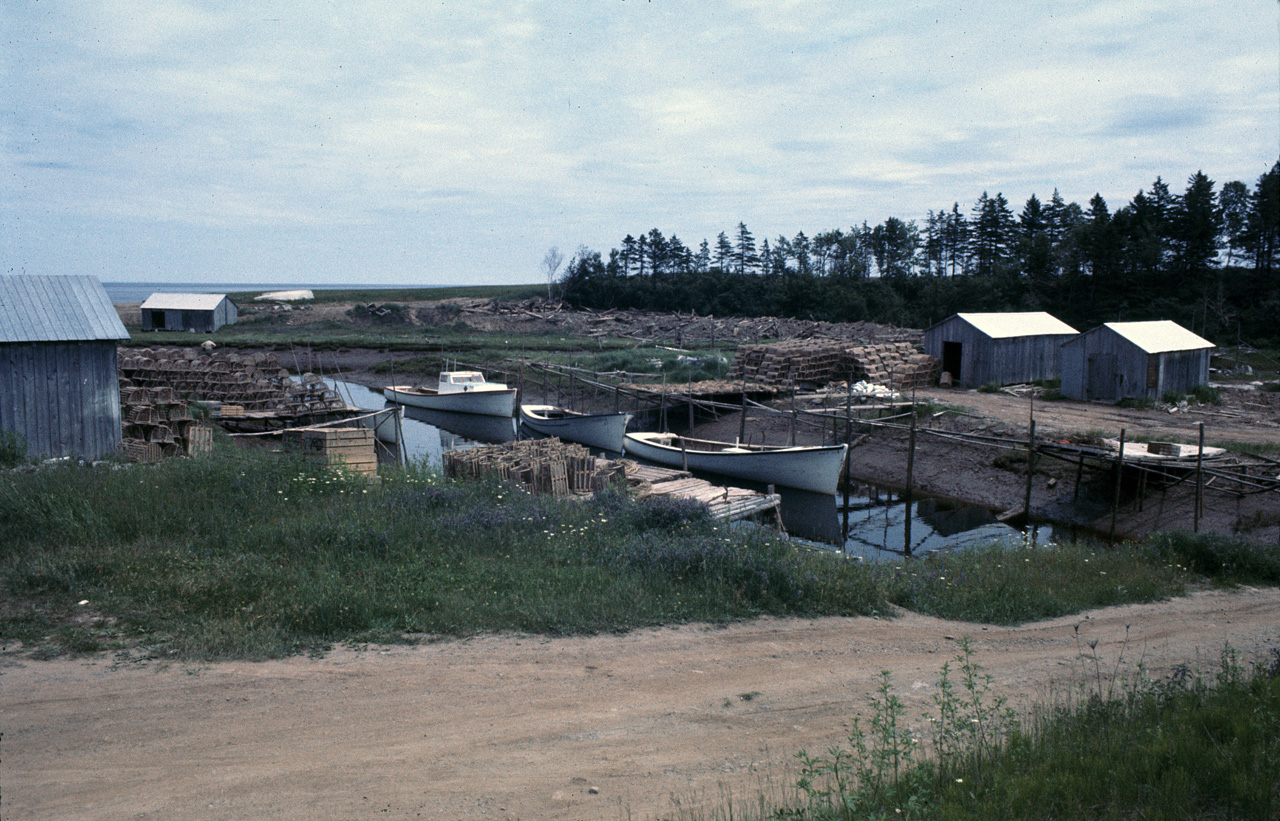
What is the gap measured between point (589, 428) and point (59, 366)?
18.3 m

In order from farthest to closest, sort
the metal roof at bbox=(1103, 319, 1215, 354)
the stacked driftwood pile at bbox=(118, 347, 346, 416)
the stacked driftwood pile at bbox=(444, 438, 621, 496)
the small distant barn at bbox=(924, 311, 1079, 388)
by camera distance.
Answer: the small distant barn at bbox=(924, 311, 1079, 388), the metal roof at bbox=(1103, 319, 1215, 354), the stacked driftwood pile at bbox=(118, 347, 346, 416), the stacked driftwood pile at bbox=(444, 438, 621, 496)

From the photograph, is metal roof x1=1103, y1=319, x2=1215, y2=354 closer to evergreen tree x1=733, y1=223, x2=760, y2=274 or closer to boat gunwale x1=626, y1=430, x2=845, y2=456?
boat gunwale x1=626, y1=430, x2=845, y2=456

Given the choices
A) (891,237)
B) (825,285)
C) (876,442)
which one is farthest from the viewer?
(891,237)

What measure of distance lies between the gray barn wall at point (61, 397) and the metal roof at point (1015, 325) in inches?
1370

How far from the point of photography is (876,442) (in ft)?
98.3

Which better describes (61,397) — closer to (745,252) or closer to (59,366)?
A: (59,366)

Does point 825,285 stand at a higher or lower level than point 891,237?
lower

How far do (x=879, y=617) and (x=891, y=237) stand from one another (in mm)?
98041

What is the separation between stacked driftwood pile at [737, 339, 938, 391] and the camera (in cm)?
3834

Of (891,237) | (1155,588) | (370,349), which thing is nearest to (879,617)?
(1155,588)

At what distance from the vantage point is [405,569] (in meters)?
10.4

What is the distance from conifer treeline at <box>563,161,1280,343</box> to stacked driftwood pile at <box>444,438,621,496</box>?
4582 centimetres

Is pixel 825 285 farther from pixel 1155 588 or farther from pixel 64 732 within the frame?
pixel 64 732

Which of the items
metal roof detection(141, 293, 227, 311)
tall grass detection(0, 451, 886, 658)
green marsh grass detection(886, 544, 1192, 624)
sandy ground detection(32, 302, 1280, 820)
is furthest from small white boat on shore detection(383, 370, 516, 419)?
metal roof detection(141, 293, 227, 311)
